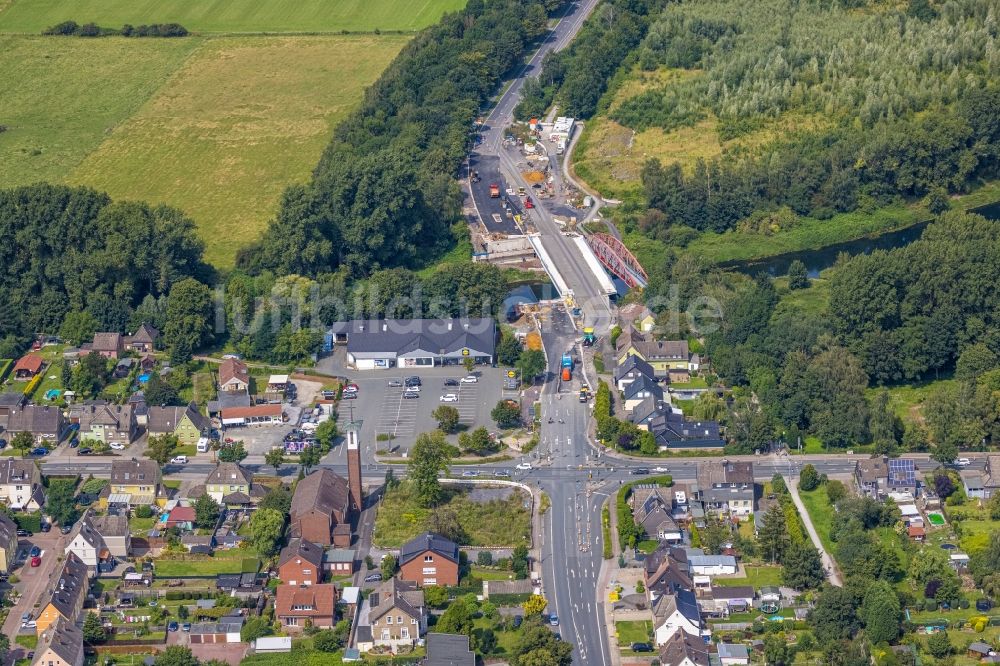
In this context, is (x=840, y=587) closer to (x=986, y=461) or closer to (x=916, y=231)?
Result: (x=986, y=461)

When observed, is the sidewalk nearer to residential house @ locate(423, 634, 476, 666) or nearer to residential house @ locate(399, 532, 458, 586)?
residential house @ locate(399, 532, 458, 586)

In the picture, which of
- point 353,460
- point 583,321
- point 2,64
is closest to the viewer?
point 353,460

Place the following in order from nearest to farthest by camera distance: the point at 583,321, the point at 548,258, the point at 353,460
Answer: the point at 353,460 < the point at 583,321 < the point at 548,258

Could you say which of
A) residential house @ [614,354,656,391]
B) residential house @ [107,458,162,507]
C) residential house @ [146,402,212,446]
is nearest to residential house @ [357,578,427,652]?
residential house @ [107,458,162,507]

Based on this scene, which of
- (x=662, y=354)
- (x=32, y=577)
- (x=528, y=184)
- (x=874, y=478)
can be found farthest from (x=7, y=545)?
(x=528, y=184)

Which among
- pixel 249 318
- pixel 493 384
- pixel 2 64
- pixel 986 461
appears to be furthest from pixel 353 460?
pixel 2 64
